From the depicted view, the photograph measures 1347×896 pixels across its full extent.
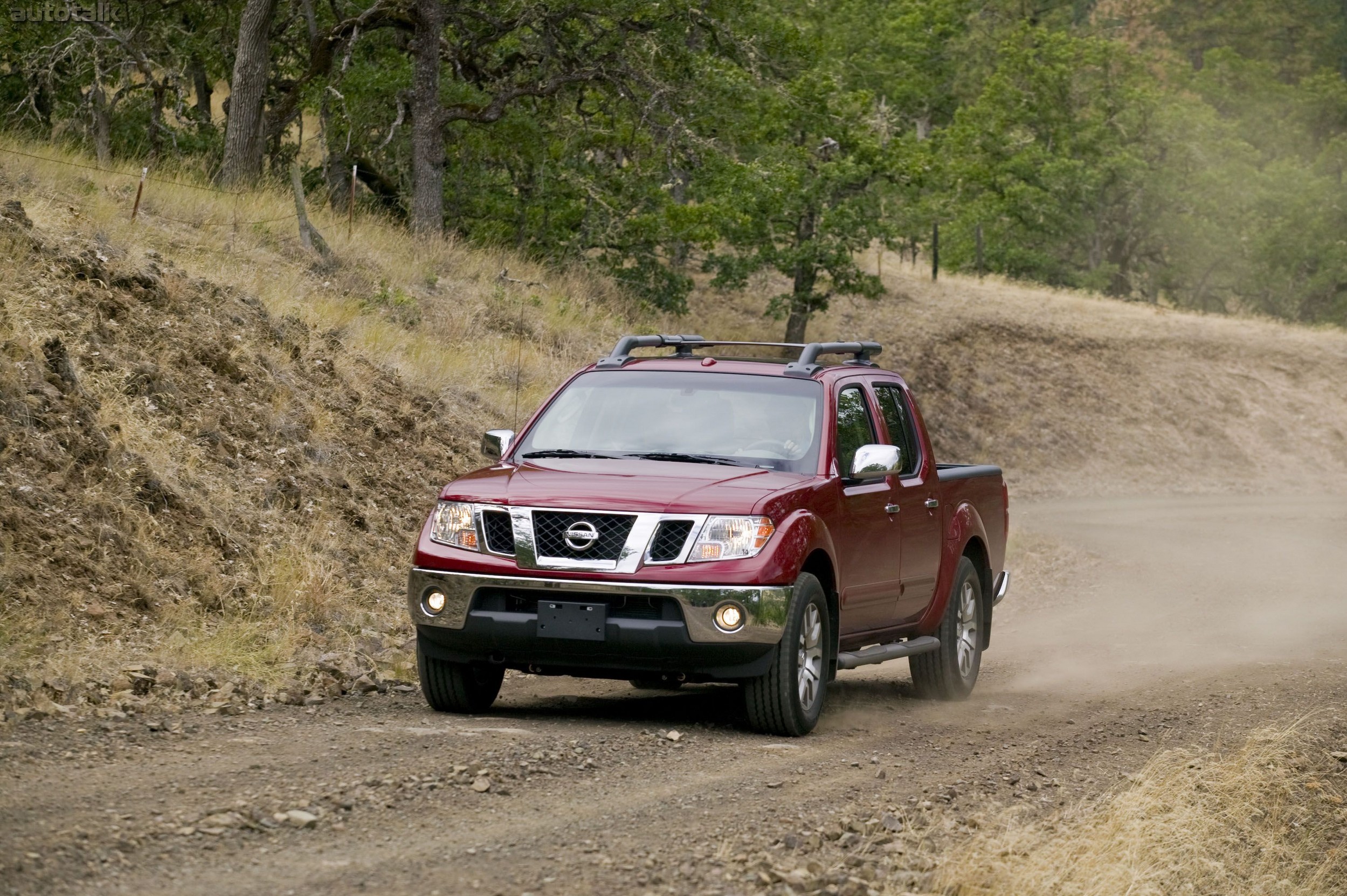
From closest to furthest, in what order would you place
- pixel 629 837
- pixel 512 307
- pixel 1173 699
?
pixel 629 837 → pixel 1173 699 → pixel 512 307

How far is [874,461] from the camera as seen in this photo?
8711 mm

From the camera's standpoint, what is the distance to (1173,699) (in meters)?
10.9

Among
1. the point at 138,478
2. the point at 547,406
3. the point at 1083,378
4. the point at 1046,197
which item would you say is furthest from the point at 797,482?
the point at 1046,197

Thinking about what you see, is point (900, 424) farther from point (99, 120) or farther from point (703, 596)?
point (99, 120)

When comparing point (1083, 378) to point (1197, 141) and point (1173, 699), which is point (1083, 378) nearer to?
point (1197, 141)

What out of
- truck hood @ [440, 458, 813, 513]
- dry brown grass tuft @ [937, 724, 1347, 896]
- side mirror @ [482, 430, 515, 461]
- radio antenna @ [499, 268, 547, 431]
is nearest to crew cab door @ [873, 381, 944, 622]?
truck hood @ [440, 458, 813, 513]

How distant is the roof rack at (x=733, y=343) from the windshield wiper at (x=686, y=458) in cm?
80

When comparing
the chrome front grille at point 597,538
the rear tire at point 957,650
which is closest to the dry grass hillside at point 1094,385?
the rear tire at point 957,650

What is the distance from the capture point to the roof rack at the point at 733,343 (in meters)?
9.27

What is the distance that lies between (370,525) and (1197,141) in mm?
49387

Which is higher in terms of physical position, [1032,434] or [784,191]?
[784,191]

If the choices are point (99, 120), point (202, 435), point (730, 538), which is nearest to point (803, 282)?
point (99, 120)

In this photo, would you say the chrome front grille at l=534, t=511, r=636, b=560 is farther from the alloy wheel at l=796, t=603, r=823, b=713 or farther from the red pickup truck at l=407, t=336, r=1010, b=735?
the alloy wheel at l=796, t=603, r=823, b=713

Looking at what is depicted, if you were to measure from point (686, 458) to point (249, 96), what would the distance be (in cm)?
1853
